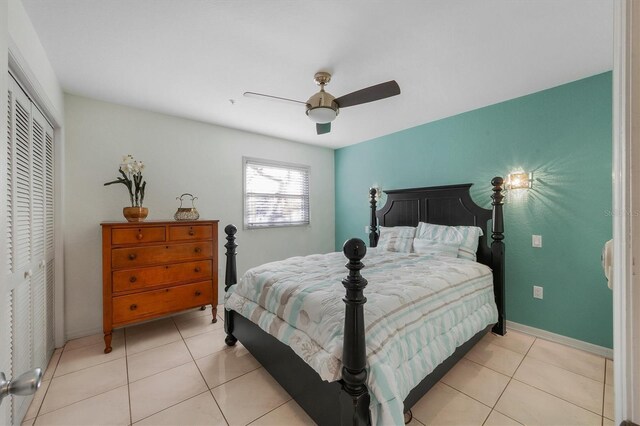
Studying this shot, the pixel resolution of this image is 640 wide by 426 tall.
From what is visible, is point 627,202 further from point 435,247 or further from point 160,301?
point 160,301

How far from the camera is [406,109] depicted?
3.09 m

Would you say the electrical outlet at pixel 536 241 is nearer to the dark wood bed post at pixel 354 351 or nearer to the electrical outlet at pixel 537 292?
the electrical outlet at pixel 537 292

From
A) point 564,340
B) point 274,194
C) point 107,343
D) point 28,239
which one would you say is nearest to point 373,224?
point 274,194

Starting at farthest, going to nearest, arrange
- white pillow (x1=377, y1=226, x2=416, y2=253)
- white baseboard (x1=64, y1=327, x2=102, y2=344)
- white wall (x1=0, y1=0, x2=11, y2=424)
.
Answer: white pillow (x1=377, y1=226, x2=416, y2=253) < white baseboard (x1=64, y1=327, x2=102, y2=344) < white wall (x1=0, y1=0, x2=11, y2=424)

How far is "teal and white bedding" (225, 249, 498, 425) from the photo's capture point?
1.35m

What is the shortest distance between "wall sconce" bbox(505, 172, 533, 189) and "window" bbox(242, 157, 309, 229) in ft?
9.32

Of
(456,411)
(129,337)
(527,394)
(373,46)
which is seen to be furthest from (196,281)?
(527,394)

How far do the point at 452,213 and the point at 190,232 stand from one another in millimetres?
2960

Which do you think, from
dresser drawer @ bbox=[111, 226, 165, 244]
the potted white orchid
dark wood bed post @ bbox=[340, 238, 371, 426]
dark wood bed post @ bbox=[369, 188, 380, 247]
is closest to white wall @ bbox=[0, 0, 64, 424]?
the potted white orchid

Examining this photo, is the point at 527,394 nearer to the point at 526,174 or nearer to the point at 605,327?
the point at 605,327

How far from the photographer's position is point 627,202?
0.43 m

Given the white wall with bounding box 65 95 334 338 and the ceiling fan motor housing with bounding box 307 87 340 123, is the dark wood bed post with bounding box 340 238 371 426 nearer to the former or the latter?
the ceiling fan motor housing with bounding box 307 87 340 123

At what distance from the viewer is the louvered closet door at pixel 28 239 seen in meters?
1.52

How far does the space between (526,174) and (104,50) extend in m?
3.85
